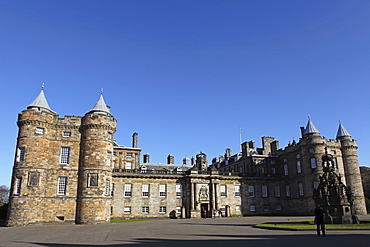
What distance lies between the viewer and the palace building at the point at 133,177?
31.5 meters

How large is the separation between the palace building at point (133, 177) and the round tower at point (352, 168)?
0.46 feet

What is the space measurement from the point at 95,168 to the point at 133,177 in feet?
28.9

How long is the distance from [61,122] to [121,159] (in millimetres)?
14259

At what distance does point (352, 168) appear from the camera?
44469 millimetres

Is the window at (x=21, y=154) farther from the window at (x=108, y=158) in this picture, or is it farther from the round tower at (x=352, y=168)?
the round tower at (x=352, y=168)

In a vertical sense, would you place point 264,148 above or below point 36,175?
above

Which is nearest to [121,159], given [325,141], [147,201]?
[147,201]

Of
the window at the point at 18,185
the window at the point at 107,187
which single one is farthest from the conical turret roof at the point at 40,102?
the window at the point at 107,187

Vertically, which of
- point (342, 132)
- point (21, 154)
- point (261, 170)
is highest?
point (342, 132)

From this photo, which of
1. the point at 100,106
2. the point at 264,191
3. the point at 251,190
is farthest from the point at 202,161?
the point at 100,106

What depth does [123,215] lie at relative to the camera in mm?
39031

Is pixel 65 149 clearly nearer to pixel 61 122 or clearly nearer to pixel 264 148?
pixel 61 122

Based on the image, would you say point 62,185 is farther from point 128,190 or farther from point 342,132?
point 342,132

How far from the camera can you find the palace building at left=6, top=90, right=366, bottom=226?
31.5m
